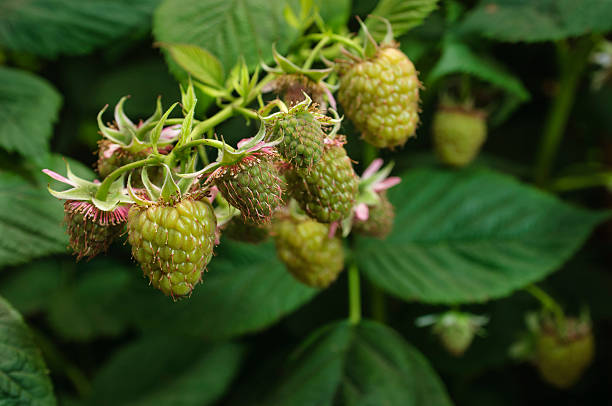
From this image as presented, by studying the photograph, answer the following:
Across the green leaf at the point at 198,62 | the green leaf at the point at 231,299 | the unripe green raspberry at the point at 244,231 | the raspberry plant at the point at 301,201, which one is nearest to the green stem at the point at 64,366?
the raspberry plant at the point at 301,201

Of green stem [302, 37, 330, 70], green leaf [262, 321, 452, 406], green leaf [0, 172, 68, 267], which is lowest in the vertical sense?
green leaf [262, 321, 452, 406]

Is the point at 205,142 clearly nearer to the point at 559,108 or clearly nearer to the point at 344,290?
the point at 344,290

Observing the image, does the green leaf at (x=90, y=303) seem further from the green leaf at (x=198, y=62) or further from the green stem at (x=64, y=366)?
the green leaf at (x=198, y=62)

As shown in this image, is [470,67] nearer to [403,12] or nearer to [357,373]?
[403,12]

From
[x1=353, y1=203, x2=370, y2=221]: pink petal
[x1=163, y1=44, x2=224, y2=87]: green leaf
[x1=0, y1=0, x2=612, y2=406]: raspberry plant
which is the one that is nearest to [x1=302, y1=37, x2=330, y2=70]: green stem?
[x1=0, y1=0, x2=612, y2=406]: raspberry plant

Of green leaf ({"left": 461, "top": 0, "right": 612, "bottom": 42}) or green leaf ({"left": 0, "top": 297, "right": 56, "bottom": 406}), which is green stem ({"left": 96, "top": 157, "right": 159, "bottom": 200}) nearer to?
green leaf ({"left": 0, "top": 297, "right": 56, "bottom": 406})
